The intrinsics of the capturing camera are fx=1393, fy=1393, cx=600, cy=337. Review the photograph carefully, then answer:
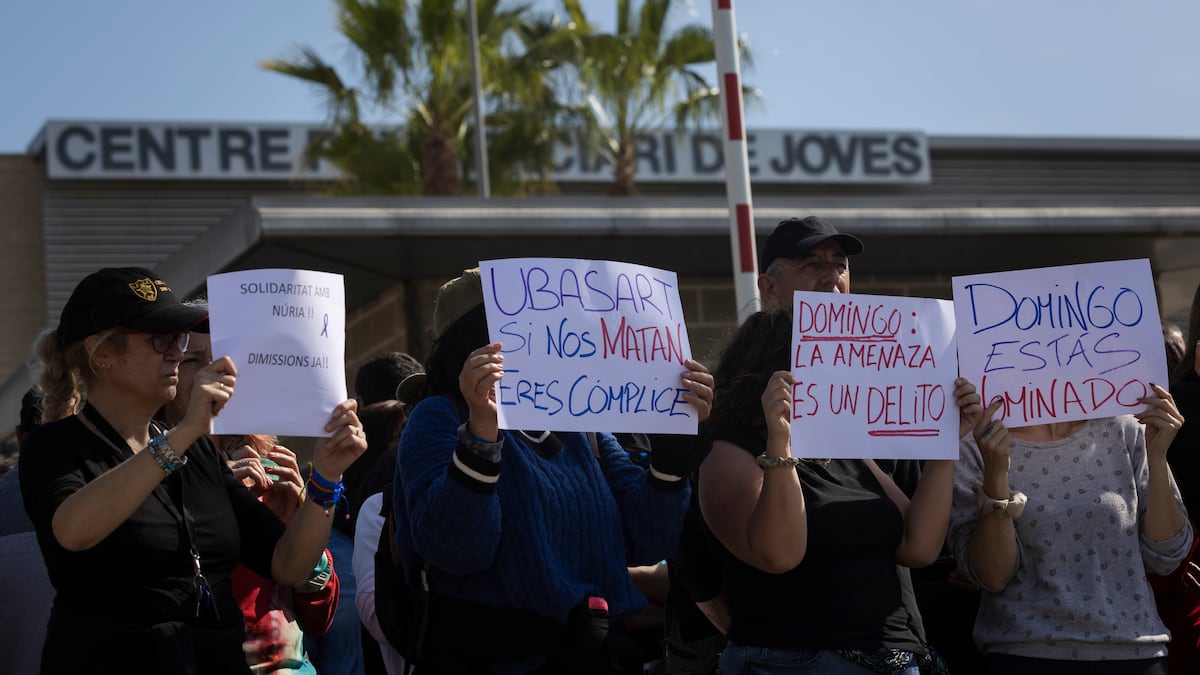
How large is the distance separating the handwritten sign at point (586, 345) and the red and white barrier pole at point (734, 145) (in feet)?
9.45

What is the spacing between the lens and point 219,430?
3148 millimetres

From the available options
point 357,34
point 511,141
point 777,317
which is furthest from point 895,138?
point 777,317

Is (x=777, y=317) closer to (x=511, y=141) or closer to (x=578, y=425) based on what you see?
(x=578, y=425)

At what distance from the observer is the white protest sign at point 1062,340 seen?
13.0 feet

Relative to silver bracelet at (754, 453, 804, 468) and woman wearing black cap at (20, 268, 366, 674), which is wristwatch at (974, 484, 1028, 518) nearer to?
silver bracelet at (754, 453, 804, 468)

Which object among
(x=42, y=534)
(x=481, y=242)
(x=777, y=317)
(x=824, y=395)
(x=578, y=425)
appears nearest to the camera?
(x=42, y=534)

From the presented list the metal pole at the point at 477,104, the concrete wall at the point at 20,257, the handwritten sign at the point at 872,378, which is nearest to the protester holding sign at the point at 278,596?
the handwritten sign at the point at 872,378

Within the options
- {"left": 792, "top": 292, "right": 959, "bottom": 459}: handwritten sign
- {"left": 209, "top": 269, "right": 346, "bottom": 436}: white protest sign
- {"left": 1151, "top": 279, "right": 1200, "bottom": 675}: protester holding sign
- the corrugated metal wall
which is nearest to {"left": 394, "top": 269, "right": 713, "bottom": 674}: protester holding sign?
{"left": 209, "top": 269, "right": 346, "bottom": 436}: white protest sign

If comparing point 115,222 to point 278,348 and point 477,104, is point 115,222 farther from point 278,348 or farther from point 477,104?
point 278,348

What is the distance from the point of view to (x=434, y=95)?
20.0 metres

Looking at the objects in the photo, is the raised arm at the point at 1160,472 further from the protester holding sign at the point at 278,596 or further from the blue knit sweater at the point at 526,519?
the protester holding sign at the point at 278,596

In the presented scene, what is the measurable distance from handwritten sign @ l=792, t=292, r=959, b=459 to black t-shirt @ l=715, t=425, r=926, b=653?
148 millimetres

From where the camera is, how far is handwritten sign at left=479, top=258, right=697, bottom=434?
3.33 metres

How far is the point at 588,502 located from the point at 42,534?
1.23 m
